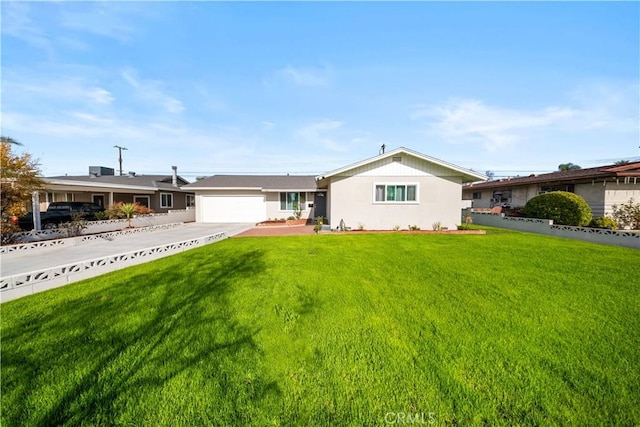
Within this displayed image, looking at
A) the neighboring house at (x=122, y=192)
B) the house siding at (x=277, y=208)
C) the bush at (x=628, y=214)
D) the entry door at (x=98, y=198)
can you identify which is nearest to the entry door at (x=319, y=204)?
the house siding at (x=277, y=208)

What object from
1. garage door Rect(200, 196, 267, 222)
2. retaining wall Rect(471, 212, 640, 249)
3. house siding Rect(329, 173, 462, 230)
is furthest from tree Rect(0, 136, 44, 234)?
retaining wall Rect(471, 212, 640, 249)

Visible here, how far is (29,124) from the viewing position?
11602mm

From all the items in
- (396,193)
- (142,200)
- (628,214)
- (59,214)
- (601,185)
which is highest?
(601,185)

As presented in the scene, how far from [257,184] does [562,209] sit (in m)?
19.2

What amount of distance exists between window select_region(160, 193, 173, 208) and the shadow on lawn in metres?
19.8

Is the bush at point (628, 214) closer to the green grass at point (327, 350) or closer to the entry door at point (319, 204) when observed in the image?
the green grass at point (327, 350)

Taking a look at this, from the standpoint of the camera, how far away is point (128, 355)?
3088 millimetres

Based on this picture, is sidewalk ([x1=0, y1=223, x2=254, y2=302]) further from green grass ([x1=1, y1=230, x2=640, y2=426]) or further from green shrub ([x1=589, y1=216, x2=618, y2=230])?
green shrub ([x1=589, y1=216, x2=618, y2=230])

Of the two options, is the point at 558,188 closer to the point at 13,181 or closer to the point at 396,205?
the point at 396,205

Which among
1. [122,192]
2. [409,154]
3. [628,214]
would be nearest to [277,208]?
[409,154]

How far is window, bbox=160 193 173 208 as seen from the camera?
2233 centimetres

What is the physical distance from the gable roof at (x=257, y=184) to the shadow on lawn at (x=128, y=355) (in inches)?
557

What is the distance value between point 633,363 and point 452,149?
2670cm

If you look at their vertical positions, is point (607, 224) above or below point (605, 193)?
below
